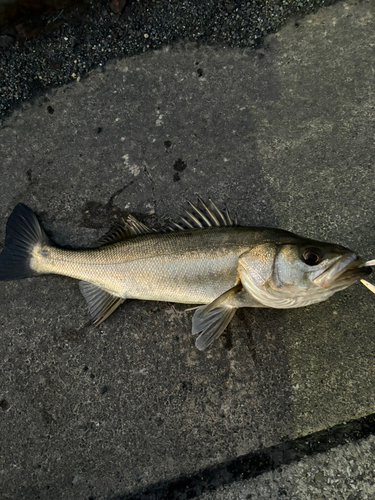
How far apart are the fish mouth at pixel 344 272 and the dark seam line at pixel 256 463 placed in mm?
1408

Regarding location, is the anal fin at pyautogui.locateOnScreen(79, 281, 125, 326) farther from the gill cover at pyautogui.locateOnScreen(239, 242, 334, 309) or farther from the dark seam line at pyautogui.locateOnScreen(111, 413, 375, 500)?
the dark seam line at pyautogui.locateOnScreen(111, 413, 375, 500)

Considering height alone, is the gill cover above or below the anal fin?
below

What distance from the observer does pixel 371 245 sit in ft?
10.6

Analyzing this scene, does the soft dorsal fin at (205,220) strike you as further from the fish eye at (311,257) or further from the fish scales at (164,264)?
the fish eye at (311,257)

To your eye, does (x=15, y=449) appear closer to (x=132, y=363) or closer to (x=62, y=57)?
(x=132, y=363)

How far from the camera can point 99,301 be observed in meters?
3.21

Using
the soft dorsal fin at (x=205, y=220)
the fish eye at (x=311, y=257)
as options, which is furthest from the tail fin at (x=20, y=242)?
the fish eye at (x=311, y=257)

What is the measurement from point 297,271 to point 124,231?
1.66 m

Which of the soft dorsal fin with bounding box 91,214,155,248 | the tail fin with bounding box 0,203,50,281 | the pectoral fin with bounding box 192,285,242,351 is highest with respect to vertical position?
the tail fin with bounding box 0,203,50,281

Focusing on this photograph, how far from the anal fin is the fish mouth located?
1852 mm

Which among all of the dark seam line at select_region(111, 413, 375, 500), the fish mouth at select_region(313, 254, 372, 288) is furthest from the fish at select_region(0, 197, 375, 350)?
the dark seam line at select_region(111, 413, 375, 500)

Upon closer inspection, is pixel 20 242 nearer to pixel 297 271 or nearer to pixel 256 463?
pixel 297 271

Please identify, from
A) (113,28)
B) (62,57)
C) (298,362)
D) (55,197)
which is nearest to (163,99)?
(113,28)

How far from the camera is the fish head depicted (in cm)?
247
